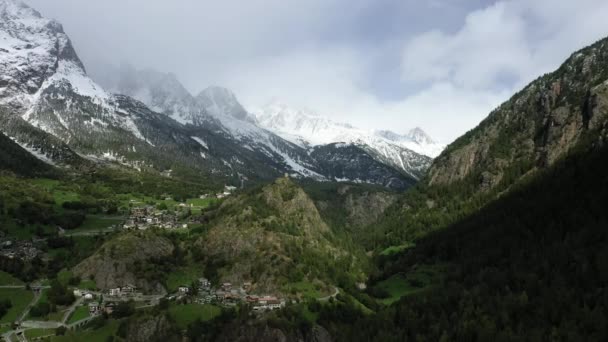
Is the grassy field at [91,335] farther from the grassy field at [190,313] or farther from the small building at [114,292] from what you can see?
the small building at [114,292]

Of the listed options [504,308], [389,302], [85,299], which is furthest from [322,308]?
[85,299]

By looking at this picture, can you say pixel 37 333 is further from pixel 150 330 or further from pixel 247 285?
pixel 247 285

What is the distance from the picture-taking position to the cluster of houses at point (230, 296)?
5674 inches

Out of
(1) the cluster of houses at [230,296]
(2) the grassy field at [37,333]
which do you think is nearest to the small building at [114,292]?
(1) the cluster of houses at [230,296]

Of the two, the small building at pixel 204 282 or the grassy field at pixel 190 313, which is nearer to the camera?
the grassy field at pixel 190 313

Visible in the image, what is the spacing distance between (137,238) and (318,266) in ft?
225

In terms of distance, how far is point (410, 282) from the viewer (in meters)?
174

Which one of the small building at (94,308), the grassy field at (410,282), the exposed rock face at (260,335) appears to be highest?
the grassy field at (410,282)

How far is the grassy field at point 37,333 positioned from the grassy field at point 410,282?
100 metres

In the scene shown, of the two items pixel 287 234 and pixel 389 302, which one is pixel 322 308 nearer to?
pixel 389 302

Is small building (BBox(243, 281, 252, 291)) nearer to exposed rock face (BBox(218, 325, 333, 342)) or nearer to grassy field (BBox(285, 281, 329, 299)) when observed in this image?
grassy field (BBox(285, 281, 329, 299))

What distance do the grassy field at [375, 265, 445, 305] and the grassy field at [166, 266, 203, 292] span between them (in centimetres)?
6514

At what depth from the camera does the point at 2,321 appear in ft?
428

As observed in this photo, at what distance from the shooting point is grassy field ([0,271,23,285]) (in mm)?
153375
